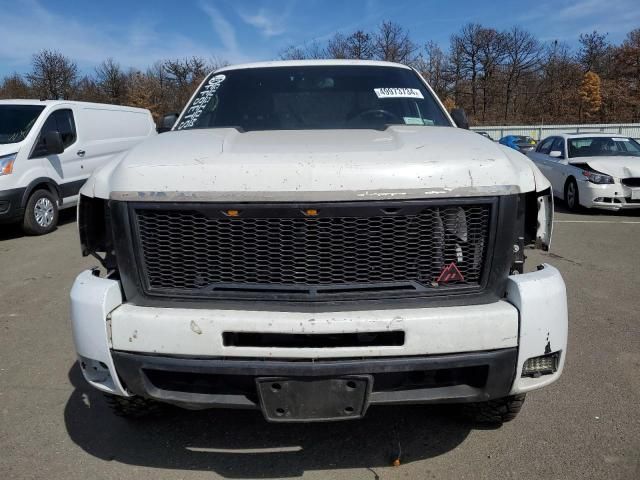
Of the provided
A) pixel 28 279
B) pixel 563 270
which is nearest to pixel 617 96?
pixel 563 270

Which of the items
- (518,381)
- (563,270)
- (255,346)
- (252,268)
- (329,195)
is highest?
(329,195)

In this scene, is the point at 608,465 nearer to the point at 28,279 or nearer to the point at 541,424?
the point at 541,424

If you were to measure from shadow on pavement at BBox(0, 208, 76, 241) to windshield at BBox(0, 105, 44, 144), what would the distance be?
135 cm

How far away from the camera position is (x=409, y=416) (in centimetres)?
292

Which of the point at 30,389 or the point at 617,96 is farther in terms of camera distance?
the point at 617,96

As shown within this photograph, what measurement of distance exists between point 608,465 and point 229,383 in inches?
72.2

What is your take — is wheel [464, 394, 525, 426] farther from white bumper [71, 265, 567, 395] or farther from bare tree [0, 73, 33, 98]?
bare tree [0, 73, 33, 98]

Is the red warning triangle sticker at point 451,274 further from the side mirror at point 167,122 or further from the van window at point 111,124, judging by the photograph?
the van window at point 111,124

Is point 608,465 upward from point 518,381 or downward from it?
downward

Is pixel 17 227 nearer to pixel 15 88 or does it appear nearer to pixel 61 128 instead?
pixel 61 128

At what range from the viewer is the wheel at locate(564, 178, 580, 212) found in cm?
970

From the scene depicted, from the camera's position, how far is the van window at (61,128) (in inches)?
319

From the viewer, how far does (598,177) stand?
30.4 feet

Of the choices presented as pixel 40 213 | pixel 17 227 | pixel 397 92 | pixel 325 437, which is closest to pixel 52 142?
pixel 40 213
